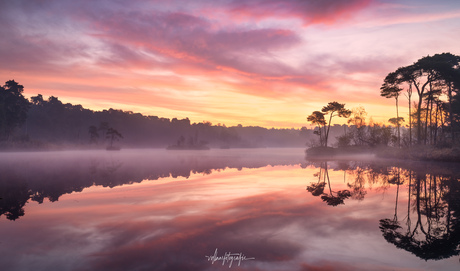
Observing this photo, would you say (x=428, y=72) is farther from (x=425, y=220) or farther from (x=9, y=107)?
→ (x=9, y=107)

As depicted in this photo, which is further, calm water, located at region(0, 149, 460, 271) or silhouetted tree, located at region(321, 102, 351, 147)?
silhouetted tree, located at region(321, 102, 351, 147)

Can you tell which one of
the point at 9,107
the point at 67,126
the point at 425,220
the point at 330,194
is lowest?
the point at 330,194

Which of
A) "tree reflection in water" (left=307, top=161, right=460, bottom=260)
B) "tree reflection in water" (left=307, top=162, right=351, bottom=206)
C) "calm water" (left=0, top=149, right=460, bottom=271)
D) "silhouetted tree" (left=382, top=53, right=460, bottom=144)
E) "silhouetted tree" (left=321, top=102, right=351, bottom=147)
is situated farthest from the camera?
"silhouetted tree" (left=321, top=102, right=351, bottom=147)

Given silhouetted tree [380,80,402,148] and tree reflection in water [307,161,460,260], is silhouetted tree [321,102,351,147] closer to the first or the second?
silhouetted tree [380,80,402,148]

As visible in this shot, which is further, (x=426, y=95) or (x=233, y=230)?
(x=426, y=95)

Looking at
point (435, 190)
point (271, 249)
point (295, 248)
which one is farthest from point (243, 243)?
point (435, 190)

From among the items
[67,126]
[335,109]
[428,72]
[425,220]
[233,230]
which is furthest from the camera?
[67,126]

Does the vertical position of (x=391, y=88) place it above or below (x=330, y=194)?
above

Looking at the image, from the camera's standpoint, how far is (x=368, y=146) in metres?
58.2

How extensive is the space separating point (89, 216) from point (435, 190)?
715 inches

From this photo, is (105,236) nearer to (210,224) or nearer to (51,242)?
(51,242)

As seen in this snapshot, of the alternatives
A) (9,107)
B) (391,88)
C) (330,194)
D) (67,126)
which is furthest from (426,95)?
(67,126)

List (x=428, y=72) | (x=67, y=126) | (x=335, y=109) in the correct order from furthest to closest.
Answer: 1. (x=67, y=126)
2. (x=335, y=109)
3. (x=428, y=72)

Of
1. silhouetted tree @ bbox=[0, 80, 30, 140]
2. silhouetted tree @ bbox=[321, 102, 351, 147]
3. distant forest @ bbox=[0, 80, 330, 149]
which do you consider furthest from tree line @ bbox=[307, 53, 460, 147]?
silhouetted tree @ bbox=[0, 80, 30, 140]
